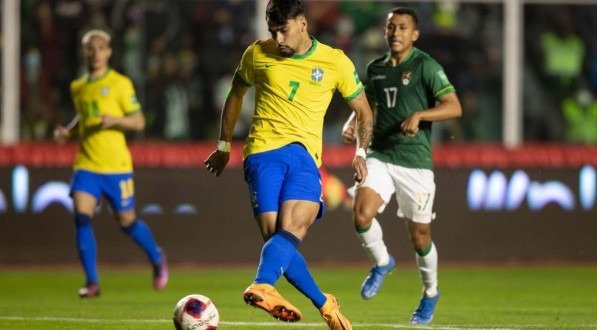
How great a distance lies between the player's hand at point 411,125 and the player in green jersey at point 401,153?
0.55 meters

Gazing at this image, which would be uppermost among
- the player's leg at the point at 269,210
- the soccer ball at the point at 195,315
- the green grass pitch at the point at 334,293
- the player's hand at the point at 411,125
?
the player's hand at the point at 411,125

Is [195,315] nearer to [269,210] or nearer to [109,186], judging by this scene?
[269,210]

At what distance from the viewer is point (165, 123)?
62.2ft

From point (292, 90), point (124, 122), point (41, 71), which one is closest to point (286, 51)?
point (292, 90)

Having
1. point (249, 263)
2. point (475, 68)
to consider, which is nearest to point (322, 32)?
point (475, 68)

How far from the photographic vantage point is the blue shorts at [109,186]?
13.5 m

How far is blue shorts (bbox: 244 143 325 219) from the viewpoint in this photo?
355 inches

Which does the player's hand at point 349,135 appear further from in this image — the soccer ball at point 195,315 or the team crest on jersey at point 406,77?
the soccer ball at point 195,315

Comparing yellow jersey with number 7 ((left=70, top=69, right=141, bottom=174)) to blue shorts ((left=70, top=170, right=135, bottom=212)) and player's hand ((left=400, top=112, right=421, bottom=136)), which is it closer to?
blue shorts ((left=70, top=170, right=135, bottom=212))

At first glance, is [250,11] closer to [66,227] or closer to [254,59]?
[66,227]

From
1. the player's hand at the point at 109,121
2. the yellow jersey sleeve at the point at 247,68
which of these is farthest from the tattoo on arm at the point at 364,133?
the player's hand at the point at 109,121

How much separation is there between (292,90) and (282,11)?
53 cm

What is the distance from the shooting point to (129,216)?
1405 cm

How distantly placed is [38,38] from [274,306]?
36.6 feet
